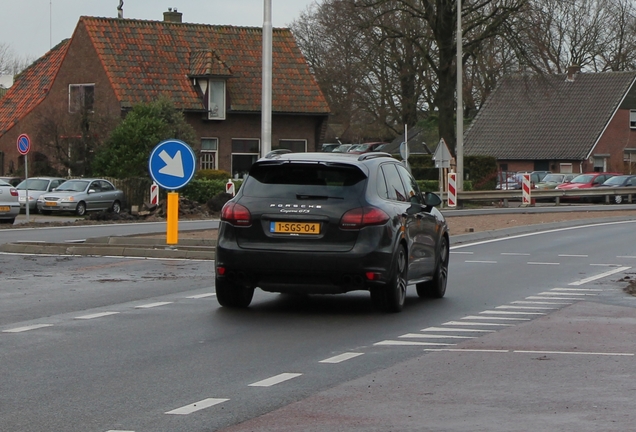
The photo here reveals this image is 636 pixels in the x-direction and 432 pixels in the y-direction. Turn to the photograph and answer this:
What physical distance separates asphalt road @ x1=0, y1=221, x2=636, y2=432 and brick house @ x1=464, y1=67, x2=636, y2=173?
203 ft

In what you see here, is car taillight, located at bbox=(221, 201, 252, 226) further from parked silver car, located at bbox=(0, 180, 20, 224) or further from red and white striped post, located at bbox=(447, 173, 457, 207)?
red and white striped post, located at bbox=(447, 173, 457, 207)

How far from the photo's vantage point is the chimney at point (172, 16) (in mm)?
64562

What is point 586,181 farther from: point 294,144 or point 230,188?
point 230,188

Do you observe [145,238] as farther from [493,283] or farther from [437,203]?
[437,203]

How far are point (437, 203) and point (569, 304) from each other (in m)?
1.93

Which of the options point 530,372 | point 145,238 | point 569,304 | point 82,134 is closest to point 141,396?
point 530,372

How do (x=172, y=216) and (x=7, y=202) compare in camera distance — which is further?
(x=7, y=202)

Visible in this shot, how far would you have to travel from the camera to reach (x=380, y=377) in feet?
28.7

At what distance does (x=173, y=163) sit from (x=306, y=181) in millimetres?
7342

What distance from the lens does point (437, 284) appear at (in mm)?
14852

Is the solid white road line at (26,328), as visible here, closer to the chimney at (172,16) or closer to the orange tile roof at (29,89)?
the orange tile roof at (29,89)

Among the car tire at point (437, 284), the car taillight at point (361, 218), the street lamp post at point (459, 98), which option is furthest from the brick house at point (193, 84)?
the car taillight at point (361, 218)

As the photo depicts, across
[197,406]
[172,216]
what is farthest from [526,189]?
[197,406]

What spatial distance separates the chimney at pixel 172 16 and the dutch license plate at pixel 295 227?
53.6m
